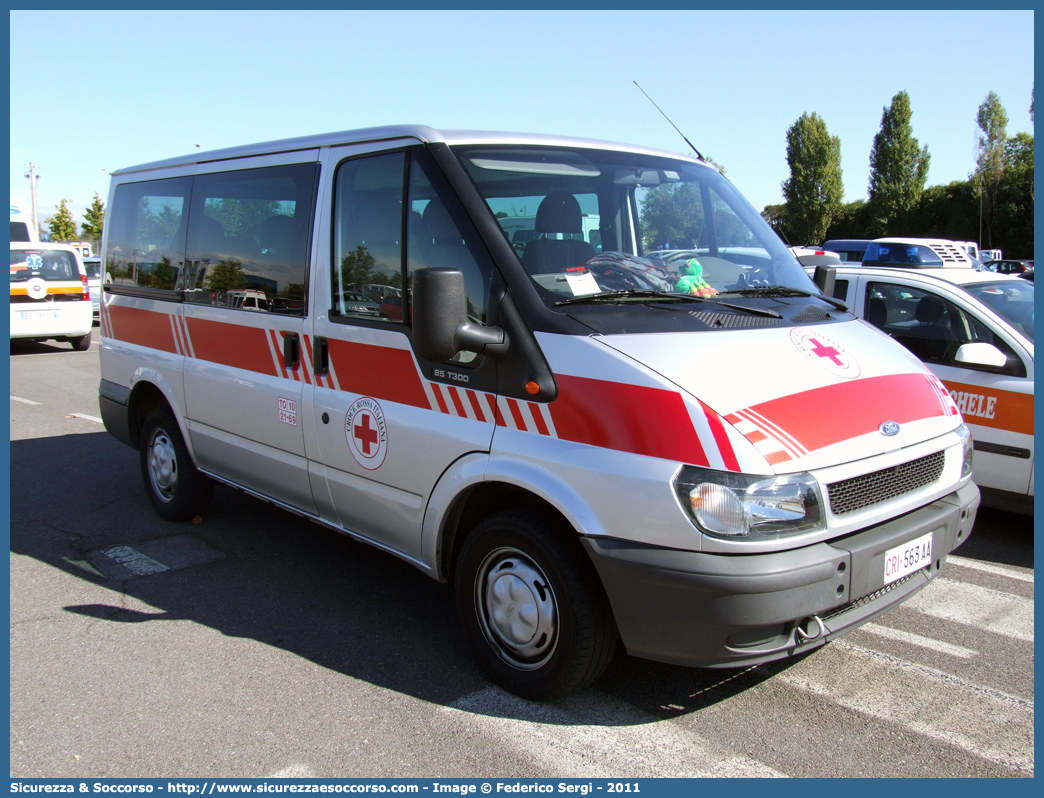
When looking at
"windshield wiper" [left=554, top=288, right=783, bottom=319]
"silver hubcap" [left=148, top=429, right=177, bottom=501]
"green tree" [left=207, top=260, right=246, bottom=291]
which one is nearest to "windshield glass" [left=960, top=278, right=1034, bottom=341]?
"windshield wiper" [left=554, top=288, right=783, bottom=319]

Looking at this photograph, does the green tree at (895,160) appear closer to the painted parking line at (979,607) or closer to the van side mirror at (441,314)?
the painted parking line at (979,607)

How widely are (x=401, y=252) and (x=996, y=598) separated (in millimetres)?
3479

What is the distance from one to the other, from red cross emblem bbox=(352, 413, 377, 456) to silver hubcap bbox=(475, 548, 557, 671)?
0.82 meters

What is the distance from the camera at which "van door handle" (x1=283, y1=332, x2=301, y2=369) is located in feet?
13.8

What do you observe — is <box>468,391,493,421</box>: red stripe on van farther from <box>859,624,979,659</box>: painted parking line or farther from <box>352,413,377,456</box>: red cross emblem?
<box>859,624,979,659</box>: painted parking line

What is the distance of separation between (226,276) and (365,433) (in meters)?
1.63

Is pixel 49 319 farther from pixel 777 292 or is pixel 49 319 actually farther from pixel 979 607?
pixel 979 607

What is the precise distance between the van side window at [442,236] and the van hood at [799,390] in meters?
0.58

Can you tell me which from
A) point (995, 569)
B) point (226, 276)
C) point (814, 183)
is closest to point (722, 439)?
point (995, 569)

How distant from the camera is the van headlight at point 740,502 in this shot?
2.71 metres

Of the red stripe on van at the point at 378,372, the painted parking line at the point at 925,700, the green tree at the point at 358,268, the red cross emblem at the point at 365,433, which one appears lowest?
the painted parking line at the point at 925,700

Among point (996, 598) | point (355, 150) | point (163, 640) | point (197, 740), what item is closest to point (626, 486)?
point (197, 740)

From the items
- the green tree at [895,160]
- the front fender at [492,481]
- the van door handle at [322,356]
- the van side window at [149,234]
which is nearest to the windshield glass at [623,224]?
the front fender at [492,481]

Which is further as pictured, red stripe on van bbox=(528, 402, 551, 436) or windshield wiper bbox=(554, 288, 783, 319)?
windshield wiper bbox=(554, 288, 783, 319)
